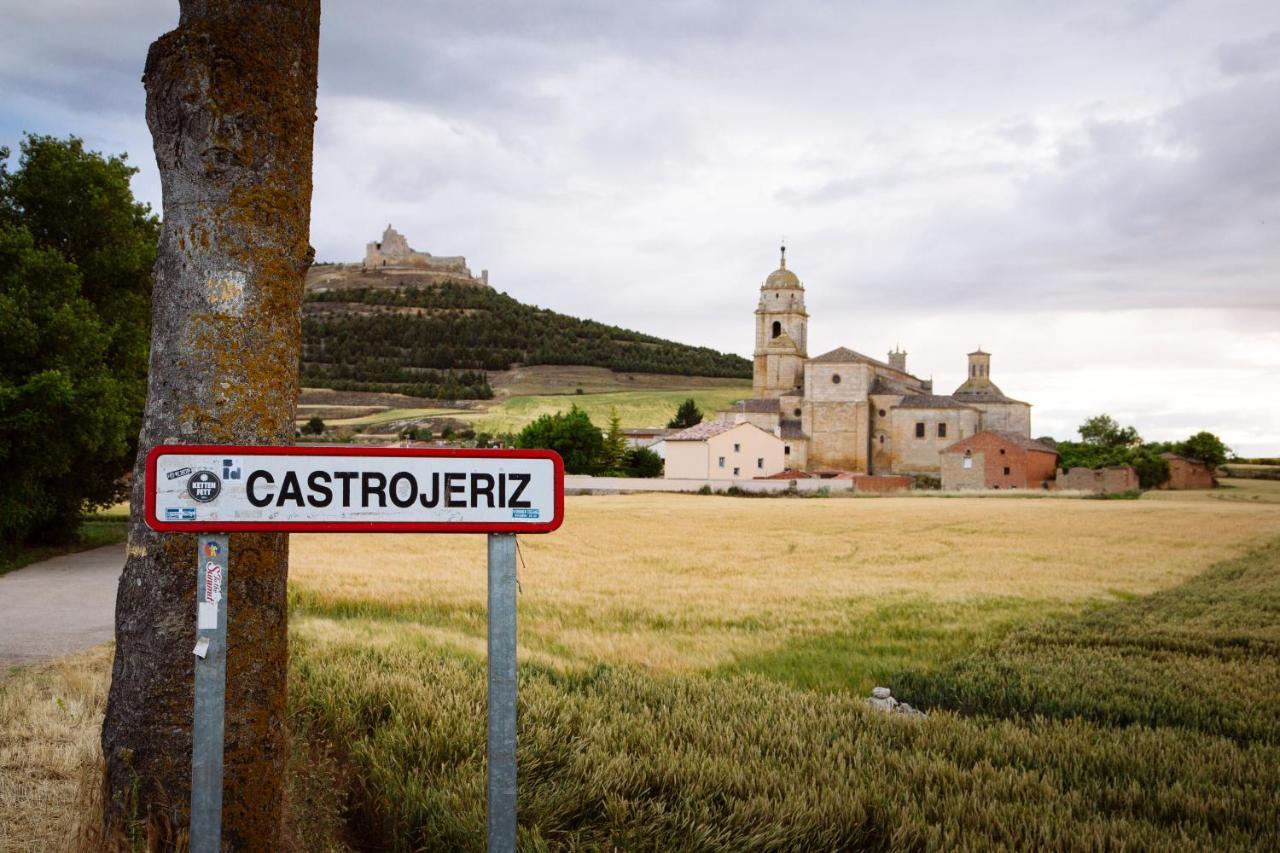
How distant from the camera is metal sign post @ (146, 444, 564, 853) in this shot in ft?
9.91

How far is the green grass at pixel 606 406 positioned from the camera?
10375 centimetres

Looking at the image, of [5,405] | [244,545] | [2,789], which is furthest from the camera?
[5,405]

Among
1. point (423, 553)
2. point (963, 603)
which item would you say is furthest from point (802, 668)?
point (423, 553)

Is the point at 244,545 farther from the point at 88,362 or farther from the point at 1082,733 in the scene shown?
the point at 88,362

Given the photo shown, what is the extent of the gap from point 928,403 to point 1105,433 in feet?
148

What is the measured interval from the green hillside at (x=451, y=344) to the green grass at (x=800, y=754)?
114966mm

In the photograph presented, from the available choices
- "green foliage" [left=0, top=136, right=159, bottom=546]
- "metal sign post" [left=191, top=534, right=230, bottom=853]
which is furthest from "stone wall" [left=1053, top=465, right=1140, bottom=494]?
"metal sign post" [left=191, top=534, right=230, bottom=853]

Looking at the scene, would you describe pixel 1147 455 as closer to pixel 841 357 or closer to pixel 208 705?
pixel 841 357

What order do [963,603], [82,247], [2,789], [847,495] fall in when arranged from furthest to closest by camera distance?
[847,495]
[82,247]
[963,603]
[2,789]

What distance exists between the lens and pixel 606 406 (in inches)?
4749

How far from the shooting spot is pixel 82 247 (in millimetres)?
21172

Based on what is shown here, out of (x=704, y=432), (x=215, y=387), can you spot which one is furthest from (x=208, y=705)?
(x=704, y=432)

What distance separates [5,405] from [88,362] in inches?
100

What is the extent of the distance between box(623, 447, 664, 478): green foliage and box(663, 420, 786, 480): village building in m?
5.65
